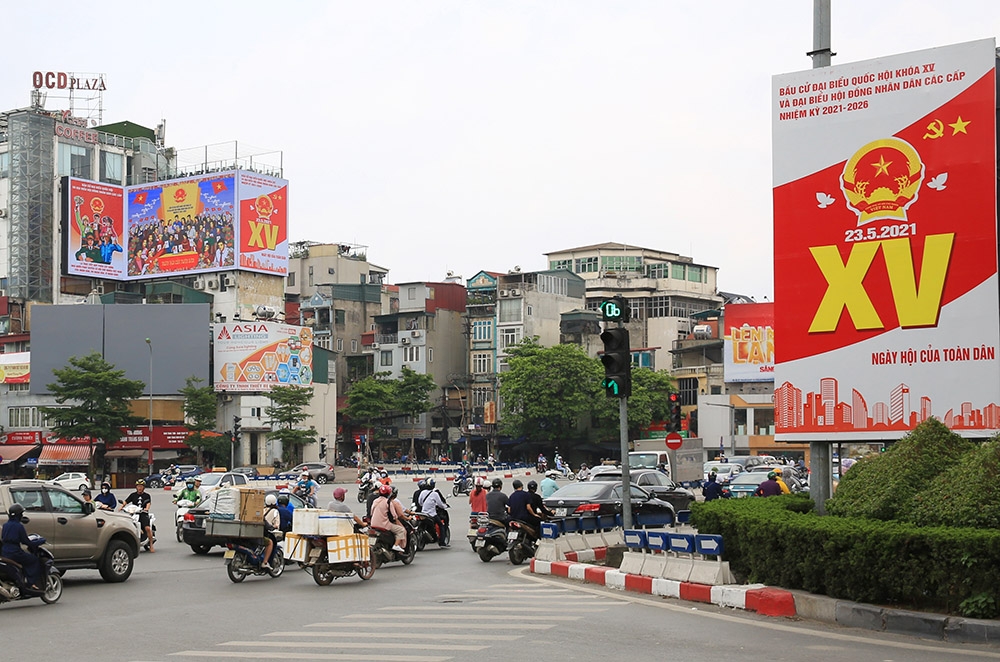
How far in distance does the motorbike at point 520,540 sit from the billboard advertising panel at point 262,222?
6965 centimetres

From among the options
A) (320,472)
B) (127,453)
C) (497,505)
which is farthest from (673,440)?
(127,453)

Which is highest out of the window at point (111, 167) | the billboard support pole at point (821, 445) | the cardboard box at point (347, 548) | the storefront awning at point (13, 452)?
the window at point (111, 167)

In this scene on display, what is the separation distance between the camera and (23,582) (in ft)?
52.0

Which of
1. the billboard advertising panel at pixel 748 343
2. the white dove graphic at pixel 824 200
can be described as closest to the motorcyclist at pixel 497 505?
the white dove graphic at pixel 824 200

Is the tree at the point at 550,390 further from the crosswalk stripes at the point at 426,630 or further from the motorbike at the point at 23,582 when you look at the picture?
the crosswalk stripes at the point at 426,630

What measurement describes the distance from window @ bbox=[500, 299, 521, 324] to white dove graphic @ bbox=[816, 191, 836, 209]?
84014mm

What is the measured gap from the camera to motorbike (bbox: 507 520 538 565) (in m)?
21.3

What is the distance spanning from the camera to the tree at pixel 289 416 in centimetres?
8356

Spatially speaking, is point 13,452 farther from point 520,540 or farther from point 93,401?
point 520,540

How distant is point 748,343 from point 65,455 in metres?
47.8

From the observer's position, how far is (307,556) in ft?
59.3

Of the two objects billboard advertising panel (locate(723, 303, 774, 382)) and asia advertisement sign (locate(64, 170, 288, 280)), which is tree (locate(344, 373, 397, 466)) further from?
billboard advertising panel (locate(723, 303, 774, 382))

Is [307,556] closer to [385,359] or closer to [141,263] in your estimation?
[141,263]

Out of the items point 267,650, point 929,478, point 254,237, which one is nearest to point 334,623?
point 267,650
